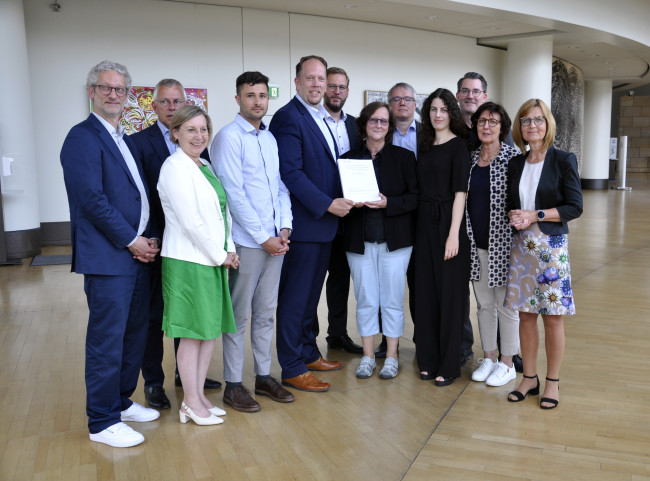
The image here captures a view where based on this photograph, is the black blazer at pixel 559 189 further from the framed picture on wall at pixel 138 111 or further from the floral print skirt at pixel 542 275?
the framed picture on wall at pixel 138 111

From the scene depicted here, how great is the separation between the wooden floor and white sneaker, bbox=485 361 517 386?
0.06 metres

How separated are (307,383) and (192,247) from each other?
1264 millimetres

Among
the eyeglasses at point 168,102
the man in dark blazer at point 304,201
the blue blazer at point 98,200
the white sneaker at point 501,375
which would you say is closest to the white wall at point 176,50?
the eyeglasses at point 168,102

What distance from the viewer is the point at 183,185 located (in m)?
3.14

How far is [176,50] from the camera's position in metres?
10.3

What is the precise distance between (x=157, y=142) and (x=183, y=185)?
0.64 metres

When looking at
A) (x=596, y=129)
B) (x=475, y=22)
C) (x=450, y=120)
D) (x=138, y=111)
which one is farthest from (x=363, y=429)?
(x=596, y=129)

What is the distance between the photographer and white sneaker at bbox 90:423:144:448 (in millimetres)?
3111

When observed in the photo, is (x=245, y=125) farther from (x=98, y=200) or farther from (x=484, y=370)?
(x=484, y=370)

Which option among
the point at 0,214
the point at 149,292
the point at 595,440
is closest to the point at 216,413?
the point at 149,292

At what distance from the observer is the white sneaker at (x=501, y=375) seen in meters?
3.97

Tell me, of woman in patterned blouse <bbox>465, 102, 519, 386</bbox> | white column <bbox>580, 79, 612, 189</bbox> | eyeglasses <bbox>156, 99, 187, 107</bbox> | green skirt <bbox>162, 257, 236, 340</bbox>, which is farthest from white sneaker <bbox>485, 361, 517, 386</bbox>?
white column <bbox>580, 79, 612, 189</bbox>

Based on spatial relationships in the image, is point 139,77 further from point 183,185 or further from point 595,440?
point 595,440

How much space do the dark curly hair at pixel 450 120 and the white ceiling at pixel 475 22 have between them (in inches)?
269
